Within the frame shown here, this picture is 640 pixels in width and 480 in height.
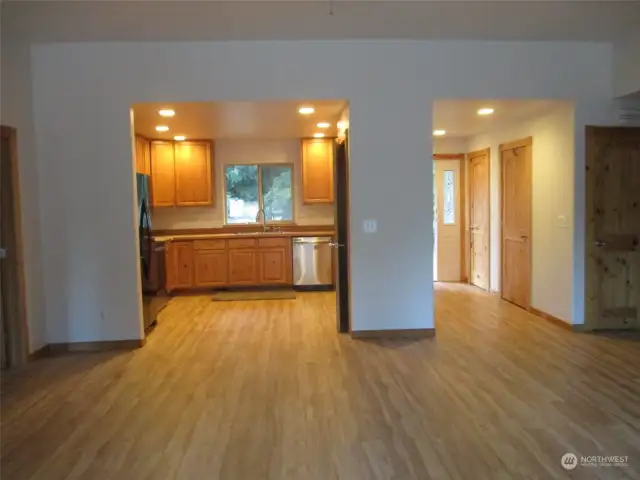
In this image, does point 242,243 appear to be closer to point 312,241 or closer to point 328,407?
point 312,241

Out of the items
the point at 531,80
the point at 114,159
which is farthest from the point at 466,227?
the point at 114,159

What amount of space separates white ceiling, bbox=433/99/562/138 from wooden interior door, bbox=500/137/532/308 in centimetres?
36

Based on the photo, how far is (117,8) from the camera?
402 cm

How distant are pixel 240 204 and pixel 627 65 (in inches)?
221

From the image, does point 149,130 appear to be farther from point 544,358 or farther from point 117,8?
point 544,358

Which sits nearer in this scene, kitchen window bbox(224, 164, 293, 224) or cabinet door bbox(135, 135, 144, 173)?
cabinet door bbox(135, 135, 144, 173)

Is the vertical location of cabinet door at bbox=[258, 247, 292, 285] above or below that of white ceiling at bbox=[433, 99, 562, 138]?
below

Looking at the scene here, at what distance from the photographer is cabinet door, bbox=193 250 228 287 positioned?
795 centimetres

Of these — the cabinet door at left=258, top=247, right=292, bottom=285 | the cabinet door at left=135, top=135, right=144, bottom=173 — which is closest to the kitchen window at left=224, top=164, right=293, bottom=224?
the cabinet door at left=258, top=247, right=292, bottom=285

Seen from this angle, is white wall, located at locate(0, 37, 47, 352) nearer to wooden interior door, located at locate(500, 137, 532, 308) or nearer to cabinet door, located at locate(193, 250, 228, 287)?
cabinet door, located at locate(193, 250, 228, 287)

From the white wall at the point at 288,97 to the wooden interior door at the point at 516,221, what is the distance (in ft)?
4.30

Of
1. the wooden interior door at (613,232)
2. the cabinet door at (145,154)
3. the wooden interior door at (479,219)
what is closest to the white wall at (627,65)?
the wooden interior door at (613,232)

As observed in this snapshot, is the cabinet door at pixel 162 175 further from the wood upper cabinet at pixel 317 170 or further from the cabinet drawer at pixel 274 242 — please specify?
the wood upper cabinet at pixel 317 170

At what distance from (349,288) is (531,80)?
2.65 metres
